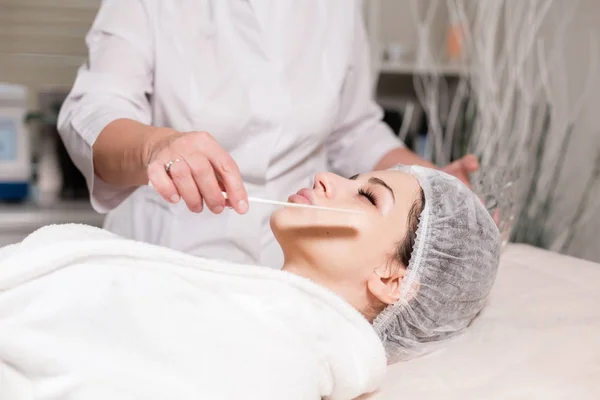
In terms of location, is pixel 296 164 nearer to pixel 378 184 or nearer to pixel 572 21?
pixel 378 184

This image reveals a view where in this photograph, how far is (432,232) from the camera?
42.1 inches

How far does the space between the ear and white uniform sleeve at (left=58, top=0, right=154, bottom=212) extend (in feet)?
1.80

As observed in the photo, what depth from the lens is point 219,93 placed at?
53.5 inches

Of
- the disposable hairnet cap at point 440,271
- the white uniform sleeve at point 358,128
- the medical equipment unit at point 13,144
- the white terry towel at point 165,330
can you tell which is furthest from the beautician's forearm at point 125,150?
the medical equipment unit at point 13,144

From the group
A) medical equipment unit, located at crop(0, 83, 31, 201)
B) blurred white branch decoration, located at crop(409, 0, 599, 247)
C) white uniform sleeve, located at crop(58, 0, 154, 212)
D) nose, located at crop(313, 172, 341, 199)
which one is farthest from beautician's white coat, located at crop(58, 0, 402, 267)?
medical equipment unit, located at crop(0, 83, 31, 201)

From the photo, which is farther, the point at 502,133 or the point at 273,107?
the point at 502,133

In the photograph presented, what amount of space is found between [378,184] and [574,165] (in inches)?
41.1

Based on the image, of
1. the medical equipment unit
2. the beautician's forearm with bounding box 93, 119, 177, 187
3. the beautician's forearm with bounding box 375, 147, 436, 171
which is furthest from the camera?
the medical equipment unit

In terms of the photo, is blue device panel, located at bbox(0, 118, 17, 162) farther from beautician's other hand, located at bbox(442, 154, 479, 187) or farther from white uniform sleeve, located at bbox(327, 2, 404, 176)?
beautician's other hand, located at bbox(442, 154, 479, 187)

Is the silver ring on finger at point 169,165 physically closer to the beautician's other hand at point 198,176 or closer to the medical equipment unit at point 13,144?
the beautician's other hand at point 198,176

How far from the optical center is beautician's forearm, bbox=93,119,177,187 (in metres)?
1.04

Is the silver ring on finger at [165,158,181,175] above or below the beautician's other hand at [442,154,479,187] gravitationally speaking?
above

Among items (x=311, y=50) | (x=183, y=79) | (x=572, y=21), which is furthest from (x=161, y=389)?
(x=572, y=21)

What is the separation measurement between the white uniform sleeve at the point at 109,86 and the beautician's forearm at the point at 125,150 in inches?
1.3
